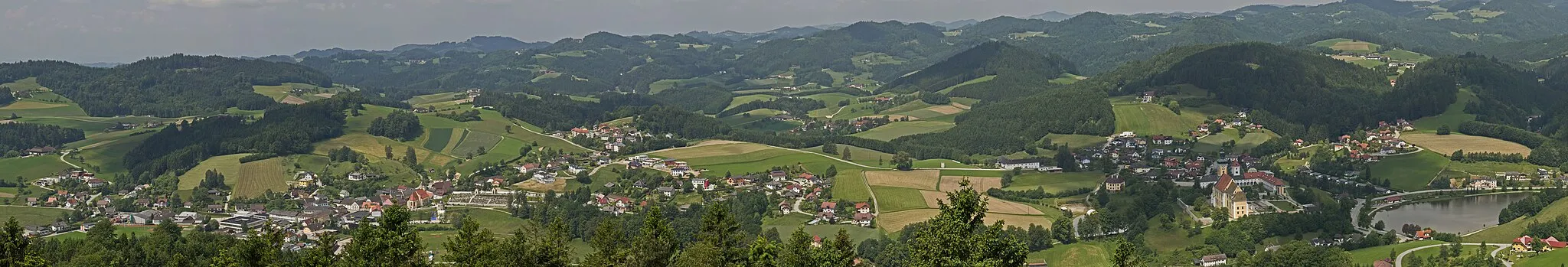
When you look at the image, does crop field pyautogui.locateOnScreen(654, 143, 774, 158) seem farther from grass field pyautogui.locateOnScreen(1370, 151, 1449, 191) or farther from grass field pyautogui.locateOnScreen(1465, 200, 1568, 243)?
grass field pyautogui.locateOnScreen(1465, 200, 1568, 243)

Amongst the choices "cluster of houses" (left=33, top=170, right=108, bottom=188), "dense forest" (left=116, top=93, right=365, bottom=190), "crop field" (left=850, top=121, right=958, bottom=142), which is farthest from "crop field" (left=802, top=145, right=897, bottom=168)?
"cluster of houses" (left=33, top=170, right=108, bottom=188)

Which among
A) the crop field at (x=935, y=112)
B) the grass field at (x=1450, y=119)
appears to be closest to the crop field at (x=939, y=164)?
the crop field at (x=935, y=112)

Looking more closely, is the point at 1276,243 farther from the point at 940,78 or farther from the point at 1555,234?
the point at 940,78

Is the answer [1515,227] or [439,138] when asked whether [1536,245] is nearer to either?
[1515,227]

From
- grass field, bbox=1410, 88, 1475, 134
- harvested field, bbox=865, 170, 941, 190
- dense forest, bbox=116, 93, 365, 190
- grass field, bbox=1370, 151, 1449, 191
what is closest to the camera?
grass field, bbox=1370, 151, 1449, 191

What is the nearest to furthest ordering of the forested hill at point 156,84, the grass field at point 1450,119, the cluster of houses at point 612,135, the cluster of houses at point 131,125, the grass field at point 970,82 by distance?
the grass field at point 1450,119 → the cluster of houses at point 612,135 → the cluster of houses at point 131,125 → the forested hill at point 156,84 → the grass field at point 970,82

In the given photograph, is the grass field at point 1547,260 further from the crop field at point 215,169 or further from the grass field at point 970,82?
the grass field at point 970,82

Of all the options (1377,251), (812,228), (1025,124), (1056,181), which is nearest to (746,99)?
(1025,124)
